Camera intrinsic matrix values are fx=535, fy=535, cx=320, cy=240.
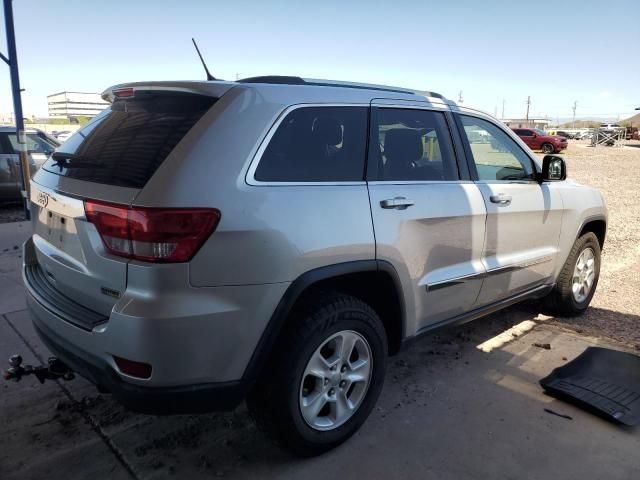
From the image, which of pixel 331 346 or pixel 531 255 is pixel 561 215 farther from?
pixel 331 346

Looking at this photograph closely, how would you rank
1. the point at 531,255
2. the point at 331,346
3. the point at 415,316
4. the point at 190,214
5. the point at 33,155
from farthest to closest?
the point at 33,155 < the point at 531,255 < the point at 415,316 < the point at 331,346 < the point at 190,214

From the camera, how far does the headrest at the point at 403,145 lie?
306 cm

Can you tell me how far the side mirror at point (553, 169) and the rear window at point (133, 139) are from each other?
2750 millimetres

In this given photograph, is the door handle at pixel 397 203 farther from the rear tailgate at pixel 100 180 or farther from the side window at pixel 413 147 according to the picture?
the rear tailgate at pixel 100 180

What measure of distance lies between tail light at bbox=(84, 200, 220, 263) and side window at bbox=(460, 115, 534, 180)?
2110 millimetres

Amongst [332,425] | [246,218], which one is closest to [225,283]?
[246,218]

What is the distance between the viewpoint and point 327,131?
2732mm

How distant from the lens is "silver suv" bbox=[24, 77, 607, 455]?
2.14 meters

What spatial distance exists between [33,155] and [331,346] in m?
9.50

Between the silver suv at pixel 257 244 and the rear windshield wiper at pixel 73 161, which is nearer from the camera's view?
the silver suv at pixel 257 244

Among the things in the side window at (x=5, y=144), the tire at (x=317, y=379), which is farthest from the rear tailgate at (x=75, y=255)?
the side window at (x=5, y=144)

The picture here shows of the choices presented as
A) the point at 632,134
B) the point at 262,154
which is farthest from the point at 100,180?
the point at 632,134

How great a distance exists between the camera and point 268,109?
7.98 ft

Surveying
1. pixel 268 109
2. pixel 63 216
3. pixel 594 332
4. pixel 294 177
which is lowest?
pixel 594 332
